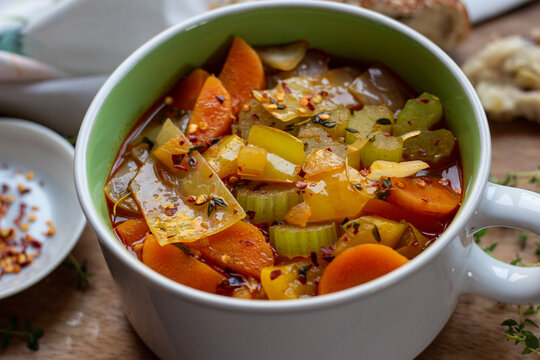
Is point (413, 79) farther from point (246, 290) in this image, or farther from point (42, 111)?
point (42, 111)

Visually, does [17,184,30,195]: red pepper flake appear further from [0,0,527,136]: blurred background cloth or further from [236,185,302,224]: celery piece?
[236,185,302,224]: celery piece

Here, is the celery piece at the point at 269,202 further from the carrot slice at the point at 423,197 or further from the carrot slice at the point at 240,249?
the carrot slice at the point at 423,197

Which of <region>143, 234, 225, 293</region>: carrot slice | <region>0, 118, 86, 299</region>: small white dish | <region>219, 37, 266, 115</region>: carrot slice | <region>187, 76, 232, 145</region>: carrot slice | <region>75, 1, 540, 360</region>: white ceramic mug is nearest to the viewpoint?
<region>75, 1, 540, 360</region>: white ceramic mug

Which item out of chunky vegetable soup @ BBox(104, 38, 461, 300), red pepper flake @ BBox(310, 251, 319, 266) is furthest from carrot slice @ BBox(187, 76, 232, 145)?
red pepper flake @ BBox(310, 251, 319, 266)

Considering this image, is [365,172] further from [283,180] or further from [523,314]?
[523,314]

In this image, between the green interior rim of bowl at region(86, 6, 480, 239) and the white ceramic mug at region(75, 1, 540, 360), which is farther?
the green interior rim of bowl at region(86, 6, 480, 239)

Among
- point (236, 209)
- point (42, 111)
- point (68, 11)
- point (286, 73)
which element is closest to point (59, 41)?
point (68, 11)

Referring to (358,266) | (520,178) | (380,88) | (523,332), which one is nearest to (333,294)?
(358,266)
